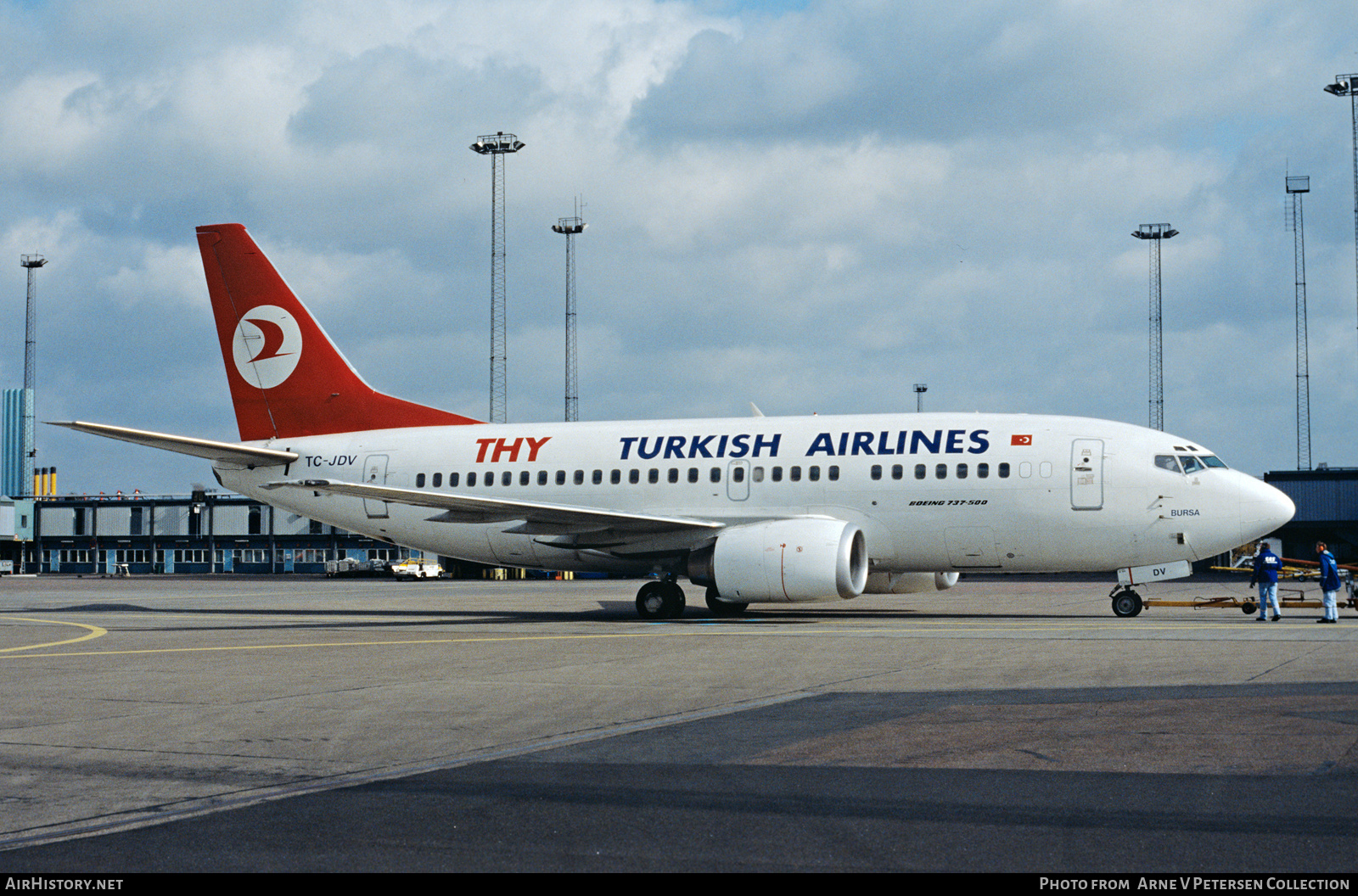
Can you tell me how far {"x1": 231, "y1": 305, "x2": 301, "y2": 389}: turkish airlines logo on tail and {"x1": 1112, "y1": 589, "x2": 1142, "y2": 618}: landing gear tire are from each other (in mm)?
20372

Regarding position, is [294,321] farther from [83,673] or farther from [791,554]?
[83,673]

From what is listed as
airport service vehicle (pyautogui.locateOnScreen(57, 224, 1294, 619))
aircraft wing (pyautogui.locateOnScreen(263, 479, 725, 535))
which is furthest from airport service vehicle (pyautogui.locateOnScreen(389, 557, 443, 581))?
aircraft wing (pyautogui.locateOnScreen(263, 479, 725, 535))

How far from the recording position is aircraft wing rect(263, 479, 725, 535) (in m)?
26.0

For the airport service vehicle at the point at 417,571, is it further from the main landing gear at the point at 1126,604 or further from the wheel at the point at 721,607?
the main landing gear at the point at 1126,604

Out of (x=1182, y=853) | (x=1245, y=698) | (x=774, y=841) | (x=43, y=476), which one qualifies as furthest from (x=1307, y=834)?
(x=43, y=476)

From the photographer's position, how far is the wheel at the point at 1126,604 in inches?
1023

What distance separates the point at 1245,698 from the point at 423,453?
2220cm

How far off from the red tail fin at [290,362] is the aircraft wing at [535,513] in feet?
18.9

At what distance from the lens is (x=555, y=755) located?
9.56 metres

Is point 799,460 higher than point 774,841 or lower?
higher

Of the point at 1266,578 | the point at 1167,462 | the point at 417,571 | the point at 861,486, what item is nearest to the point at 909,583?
the point at 861,486

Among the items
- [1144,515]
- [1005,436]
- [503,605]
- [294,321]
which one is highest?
[294,321]

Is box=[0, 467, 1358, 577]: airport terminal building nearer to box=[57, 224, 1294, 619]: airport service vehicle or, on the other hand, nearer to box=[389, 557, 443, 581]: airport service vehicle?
box=[389, 557, 443, 581]: airport service vehicle

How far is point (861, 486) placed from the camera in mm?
26562
